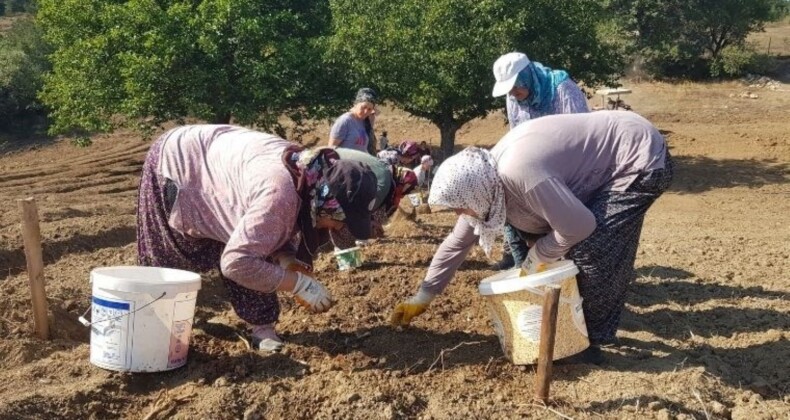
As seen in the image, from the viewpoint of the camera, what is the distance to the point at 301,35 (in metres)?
12.1

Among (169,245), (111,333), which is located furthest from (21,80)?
(111,333)

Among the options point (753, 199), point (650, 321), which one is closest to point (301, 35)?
point (753, 199)

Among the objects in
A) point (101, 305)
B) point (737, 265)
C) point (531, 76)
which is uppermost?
point (531, 76)

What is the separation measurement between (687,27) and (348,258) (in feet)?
55.2

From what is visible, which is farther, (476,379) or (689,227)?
(689,227)

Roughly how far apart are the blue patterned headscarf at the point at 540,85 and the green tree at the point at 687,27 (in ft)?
52.5

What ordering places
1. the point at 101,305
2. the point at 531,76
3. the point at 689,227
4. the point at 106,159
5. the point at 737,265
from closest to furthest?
the point at 101,305 < the point at 531,76 < the point at 737,265 < the point at 689,227 < the point at 106,159

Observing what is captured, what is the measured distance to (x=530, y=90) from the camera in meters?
4.09

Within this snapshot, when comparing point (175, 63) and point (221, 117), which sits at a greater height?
point (175, 63)

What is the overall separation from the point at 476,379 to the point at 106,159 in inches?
453

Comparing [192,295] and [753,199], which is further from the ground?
[192,295]

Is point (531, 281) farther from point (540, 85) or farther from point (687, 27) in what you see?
point (687, 27)

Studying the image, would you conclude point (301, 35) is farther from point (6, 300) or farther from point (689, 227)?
point (6, 300)

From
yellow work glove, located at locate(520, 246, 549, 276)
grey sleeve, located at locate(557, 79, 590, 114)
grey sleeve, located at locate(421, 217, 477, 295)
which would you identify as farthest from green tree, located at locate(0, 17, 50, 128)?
yellow work glove, located at locate(520, 246, 549, 276)
